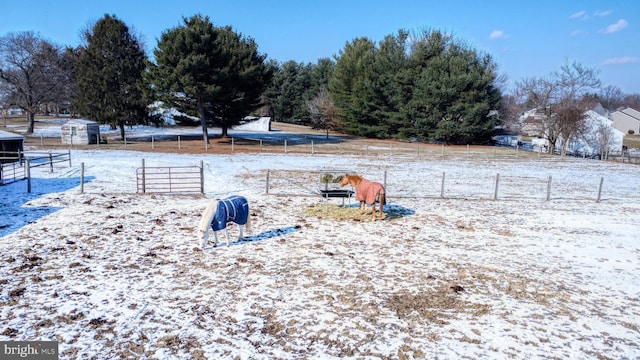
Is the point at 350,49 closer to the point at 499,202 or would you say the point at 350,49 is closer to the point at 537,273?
the point at 499,202

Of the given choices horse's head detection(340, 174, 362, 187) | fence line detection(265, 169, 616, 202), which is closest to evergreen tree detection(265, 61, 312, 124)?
fence line detection(265, 169, 616, 202)

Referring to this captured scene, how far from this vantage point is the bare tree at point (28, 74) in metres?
43.2

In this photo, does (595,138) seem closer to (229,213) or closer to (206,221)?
(229,213)

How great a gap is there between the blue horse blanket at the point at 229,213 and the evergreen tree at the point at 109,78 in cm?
3416

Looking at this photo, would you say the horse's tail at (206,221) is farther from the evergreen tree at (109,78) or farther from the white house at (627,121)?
the white house at (627,121)

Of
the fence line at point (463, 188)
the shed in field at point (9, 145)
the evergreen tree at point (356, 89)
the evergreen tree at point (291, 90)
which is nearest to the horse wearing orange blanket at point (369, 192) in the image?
the fence line at point (463, 188)

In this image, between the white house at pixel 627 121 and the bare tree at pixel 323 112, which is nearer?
the bare tree at pixel 323 112

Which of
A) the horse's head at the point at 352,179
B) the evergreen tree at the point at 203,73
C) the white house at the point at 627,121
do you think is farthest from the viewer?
the white house at the point at 627,121

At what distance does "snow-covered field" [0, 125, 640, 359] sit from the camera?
5.55 m

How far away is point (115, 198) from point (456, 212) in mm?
12374

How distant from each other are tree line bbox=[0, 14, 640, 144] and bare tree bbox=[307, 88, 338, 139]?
16 cm

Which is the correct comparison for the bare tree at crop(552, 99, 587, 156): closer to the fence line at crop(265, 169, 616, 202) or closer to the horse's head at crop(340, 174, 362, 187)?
the fence line at crop(265, 169, 616, 202)

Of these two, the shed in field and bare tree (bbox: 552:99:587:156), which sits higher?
bare tree (bbox: 552:99:587:156)

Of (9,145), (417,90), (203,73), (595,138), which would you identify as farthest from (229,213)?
(595,138)
